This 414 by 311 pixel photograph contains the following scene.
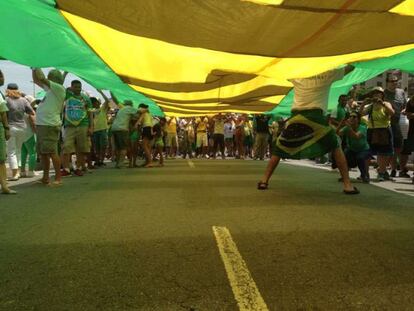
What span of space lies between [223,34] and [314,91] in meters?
1.81

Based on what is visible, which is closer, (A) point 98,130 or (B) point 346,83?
(B) point 346,83

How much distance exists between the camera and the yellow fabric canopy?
420cm

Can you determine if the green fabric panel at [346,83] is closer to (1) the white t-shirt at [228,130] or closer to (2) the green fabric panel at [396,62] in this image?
(2) the green fabric panel at [396,62]

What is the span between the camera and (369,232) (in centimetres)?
380

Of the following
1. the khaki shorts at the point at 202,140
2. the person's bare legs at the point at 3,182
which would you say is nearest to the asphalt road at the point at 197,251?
the person's bare legs at the point at 3,182

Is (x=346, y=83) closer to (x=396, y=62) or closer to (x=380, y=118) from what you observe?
(x=380, y=118)

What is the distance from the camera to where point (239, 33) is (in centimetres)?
488

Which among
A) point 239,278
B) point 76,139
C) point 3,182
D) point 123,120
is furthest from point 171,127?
point 239,278

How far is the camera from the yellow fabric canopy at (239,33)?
13.8 ft

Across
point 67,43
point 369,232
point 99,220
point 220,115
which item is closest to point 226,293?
point 369,232

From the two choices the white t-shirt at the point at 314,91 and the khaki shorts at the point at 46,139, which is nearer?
the white t-shirt at the point at 314,91

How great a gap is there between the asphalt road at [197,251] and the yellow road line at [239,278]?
1.5 inches

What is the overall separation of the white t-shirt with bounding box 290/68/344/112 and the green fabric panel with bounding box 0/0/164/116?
10.0 feet

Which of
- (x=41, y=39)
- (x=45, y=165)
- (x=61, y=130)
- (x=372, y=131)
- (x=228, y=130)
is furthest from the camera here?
(x=228, y=130)
